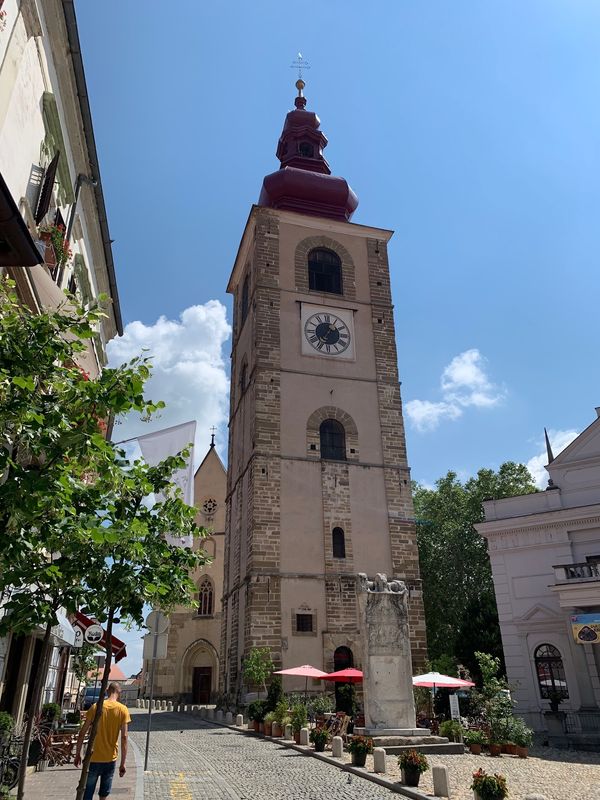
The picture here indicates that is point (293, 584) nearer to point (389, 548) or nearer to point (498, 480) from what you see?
point (389, 548)

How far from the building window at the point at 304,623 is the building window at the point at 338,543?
2.69m

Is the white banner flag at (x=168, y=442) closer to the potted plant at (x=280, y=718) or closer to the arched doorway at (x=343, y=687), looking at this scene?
the potted plant at (x=280, y=718)

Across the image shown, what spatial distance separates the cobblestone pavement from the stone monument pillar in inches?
81.7

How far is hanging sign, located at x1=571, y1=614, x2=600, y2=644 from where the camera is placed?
1992 centimetres

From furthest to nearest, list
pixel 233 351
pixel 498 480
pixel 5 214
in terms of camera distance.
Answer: pixel 498 480 → pixel 233 351 → pixel 5 214

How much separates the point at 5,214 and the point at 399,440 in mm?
24570

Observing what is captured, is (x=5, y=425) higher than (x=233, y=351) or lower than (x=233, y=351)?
lower

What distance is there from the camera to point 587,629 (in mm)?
20078

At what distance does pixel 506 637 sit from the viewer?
23.1m

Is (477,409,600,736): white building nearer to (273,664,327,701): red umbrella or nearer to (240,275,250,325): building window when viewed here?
(273,664,327,701): red umbrella

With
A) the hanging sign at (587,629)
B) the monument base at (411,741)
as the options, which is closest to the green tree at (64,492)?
the monument base at (411,741)

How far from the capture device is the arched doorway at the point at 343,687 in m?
20.7

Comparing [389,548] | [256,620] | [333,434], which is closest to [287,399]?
[333,434]

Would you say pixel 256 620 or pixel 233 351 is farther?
pixel 233 351
